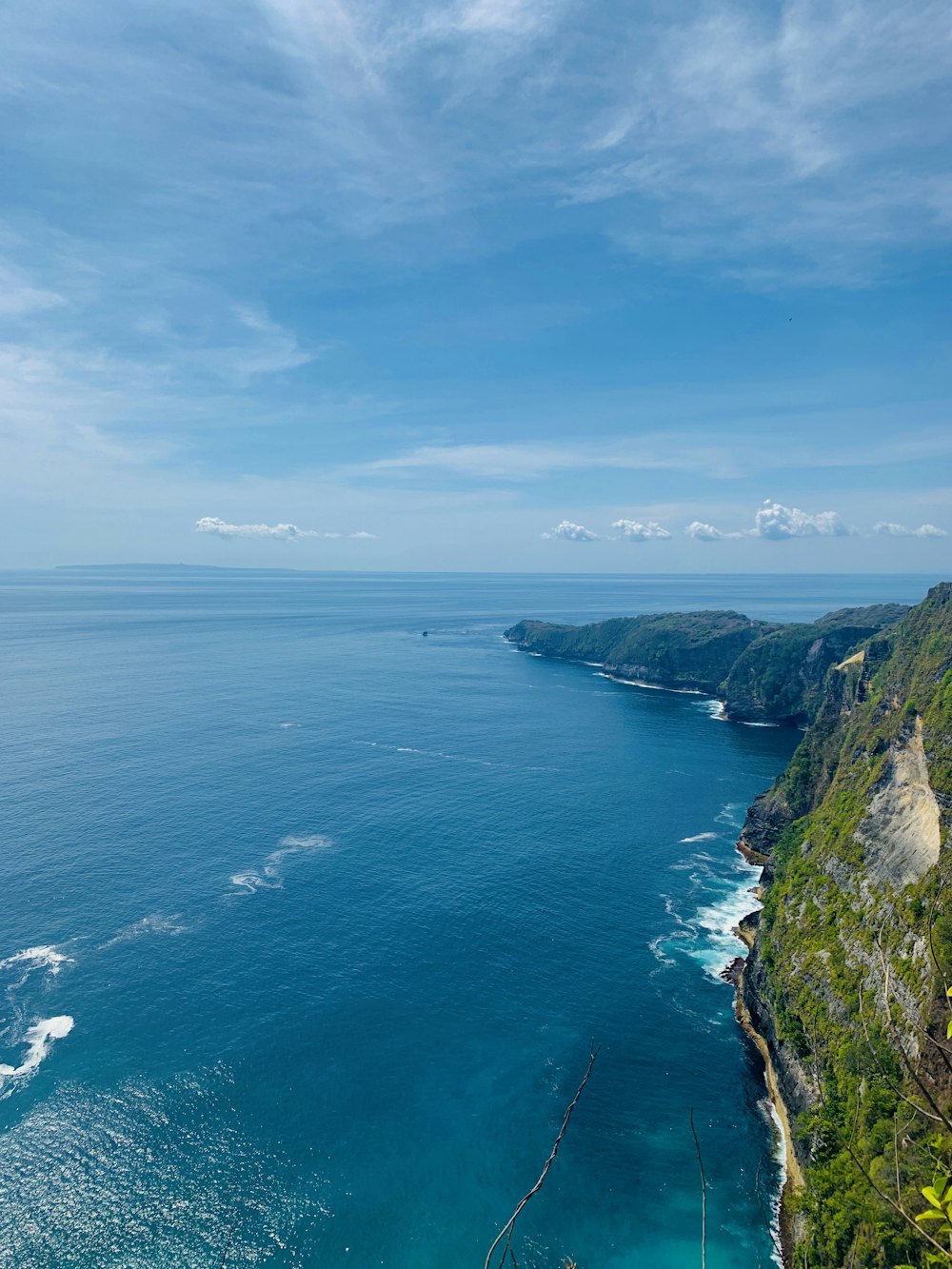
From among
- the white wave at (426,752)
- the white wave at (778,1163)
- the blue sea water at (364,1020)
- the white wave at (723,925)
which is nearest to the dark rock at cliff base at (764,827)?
the blue sea water at (364,1020)

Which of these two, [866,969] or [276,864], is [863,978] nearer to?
[866,969]

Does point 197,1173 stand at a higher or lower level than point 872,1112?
lower

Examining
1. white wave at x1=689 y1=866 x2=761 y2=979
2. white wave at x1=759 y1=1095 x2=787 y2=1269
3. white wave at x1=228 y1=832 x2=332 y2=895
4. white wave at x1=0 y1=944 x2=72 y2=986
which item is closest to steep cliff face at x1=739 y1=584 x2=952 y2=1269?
white wave at x1=759 y1=1095 x2=787 y2=1269

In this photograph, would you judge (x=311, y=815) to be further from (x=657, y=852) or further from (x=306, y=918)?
(x=657, y=852)

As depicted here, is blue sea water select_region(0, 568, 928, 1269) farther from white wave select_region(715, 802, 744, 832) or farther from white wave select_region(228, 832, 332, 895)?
white wave select_region(715, 802, 744, 832)

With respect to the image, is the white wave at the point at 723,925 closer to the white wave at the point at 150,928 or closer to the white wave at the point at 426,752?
the white wave at the point at 426,752

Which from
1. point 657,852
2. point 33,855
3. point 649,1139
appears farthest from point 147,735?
point 649,1139

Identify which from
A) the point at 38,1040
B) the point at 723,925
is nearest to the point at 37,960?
the point at 38,1040
